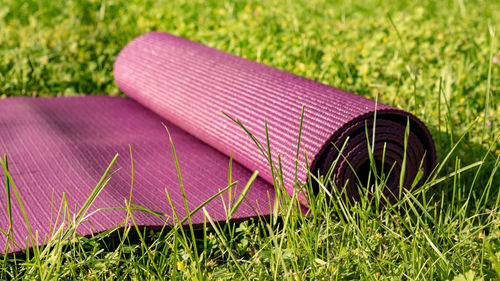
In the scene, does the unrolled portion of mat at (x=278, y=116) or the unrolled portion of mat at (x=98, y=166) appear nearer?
the unrolled portion of mat at (x=98, y=166)

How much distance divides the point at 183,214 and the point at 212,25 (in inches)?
137

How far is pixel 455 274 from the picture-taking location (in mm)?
1683

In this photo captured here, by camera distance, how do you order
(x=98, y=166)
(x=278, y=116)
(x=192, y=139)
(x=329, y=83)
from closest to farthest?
(x=278, y=116)
(x=98, y=166)
(x=192, y=139)
(x=329, y=83)

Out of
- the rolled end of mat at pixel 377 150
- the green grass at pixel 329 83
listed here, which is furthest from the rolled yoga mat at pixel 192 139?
the green grass at pixel 329 83

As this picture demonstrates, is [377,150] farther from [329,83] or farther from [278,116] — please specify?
[329,83]

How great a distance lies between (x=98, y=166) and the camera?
2623mm

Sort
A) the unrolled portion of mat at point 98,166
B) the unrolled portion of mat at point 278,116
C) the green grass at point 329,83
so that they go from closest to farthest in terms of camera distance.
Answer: the green grass at point 329,83
the unrolled portion of mat at point 98,166
the unrolled portion of mat at point 278,116

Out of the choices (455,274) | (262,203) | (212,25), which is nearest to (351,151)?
(262,203)

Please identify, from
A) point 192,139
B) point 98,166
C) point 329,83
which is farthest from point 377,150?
point 329,83

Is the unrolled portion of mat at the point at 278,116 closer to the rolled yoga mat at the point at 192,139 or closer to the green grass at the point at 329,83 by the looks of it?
the rolled yoga mat at the point at 192,139

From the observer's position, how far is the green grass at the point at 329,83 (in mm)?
1798

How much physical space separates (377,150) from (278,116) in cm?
48

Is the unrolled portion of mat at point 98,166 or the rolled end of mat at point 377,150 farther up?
the rolled end of mat at point 377,150

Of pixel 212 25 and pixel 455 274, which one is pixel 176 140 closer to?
pixel 455 274
